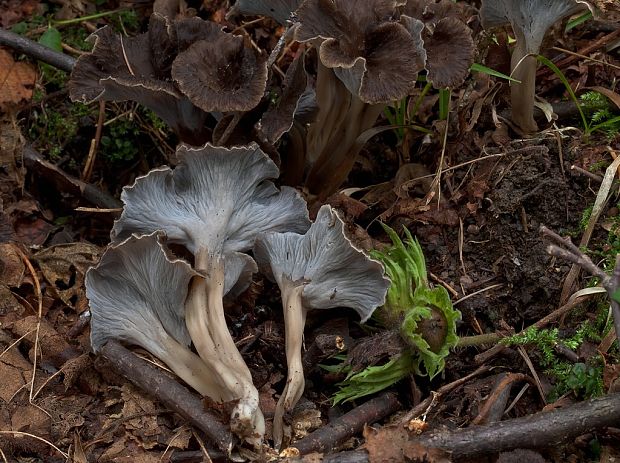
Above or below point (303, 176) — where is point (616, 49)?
above

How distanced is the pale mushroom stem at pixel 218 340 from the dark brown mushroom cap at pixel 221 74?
76 cm

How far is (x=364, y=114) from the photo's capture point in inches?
144

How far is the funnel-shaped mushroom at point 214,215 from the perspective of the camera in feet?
10.5

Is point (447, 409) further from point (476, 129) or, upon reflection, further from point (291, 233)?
point (476, 129)

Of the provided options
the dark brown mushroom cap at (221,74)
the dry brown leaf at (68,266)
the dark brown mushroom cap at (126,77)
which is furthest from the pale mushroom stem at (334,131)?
the dry brown leaf at (68,266)

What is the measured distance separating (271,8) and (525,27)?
135 cm

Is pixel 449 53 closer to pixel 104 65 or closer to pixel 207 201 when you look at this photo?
pixel 207 201

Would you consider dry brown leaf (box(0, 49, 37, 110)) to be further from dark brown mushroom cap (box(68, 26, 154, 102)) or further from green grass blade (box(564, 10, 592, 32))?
green grass blade (box(564, 10, 592, 32))

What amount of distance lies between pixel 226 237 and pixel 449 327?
1219 millimetres

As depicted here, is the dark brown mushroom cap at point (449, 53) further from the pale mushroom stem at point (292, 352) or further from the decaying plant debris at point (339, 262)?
the pale mushroom stem at point (292, 352)

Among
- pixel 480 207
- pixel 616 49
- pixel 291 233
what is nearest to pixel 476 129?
pixel 480 207

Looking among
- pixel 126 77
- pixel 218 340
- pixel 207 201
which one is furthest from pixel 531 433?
pixel 126 77

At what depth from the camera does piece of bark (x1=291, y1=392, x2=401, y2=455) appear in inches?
113

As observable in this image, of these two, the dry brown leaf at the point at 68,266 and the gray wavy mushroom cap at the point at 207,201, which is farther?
the dry brown leaf at the point at 68,266
